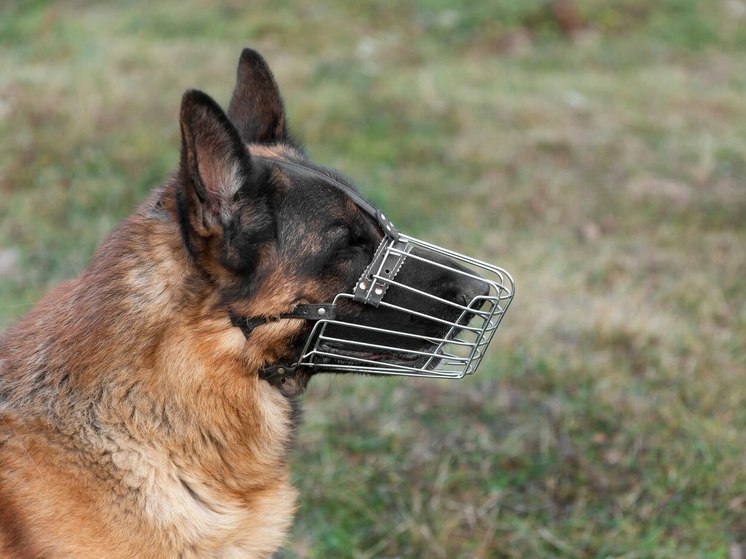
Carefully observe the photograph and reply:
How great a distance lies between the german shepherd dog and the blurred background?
1.06 meters

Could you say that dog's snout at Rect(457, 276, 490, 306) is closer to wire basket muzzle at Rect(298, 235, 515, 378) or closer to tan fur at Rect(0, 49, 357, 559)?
wire basket muzzle at Rect(298, 235, 515, 378)

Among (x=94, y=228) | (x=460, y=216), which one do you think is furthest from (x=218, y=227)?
(x=460, y=216)

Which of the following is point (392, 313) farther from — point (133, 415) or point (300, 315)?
point (133, 415)

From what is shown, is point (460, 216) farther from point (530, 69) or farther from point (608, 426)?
point (530, 69)

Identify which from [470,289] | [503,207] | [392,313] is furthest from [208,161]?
[503,207]

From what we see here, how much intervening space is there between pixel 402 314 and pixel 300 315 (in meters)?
0.38

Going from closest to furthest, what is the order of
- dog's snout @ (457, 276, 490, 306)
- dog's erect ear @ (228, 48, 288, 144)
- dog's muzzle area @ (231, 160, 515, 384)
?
dog's muzzle area @ (231, 160, 515, 384) < dog's snout @ (457, 276, 490, 306) < dog's erect ear @ (228, 48, 288, 144)

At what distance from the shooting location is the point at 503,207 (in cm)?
754

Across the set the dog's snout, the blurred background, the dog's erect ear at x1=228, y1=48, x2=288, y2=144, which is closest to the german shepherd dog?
the dog's snout

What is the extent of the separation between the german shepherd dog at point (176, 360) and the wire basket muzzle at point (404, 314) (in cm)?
5

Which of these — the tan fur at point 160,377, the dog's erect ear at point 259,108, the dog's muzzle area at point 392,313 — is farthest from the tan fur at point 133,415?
the dog's erect ear at point 259,108

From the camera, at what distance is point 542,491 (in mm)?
3910

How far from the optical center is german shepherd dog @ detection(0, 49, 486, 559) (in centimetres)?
238

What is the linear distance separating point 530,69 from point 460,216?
510 cm
